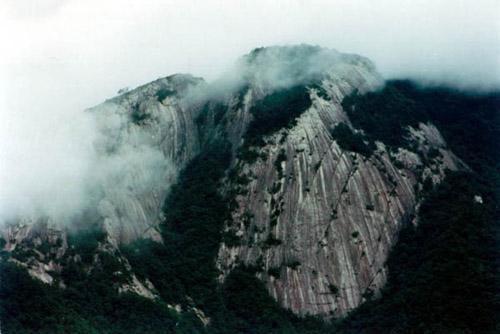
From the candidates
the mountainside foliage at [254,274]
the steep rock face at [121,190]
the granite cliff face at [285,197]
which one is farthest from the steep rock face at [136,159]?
the mountainside foliage at [254,274]

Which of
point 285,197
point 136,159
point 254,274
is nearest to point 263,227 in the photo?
point 285,197

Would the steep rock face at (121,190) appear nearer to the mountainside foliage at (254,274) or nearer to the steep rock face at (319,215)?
the mountainside foliage at (254,274)

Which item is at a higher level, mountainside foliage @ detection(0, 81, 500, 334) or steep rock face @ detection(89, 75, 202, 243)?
steep rock face @ detection(89, 75, 202, 243)

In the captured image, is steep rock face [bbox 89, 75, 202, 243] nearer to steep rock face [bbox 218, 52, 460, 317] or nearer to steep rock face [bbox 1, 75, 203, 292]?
steep rock face [bbox 1, 75, 203, 292]

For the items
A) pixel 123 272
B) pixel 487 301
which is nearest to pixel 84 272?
pixel 123 272

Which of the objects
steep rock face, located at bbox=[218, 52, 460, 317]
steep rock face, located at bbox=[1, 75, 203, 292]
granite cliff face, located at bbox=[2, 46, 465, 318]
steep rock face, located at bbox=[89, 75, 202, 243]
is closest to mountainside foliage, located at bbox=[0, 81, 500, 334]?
granite cliff face, located at bbox=[2, 46, 465, 318]
